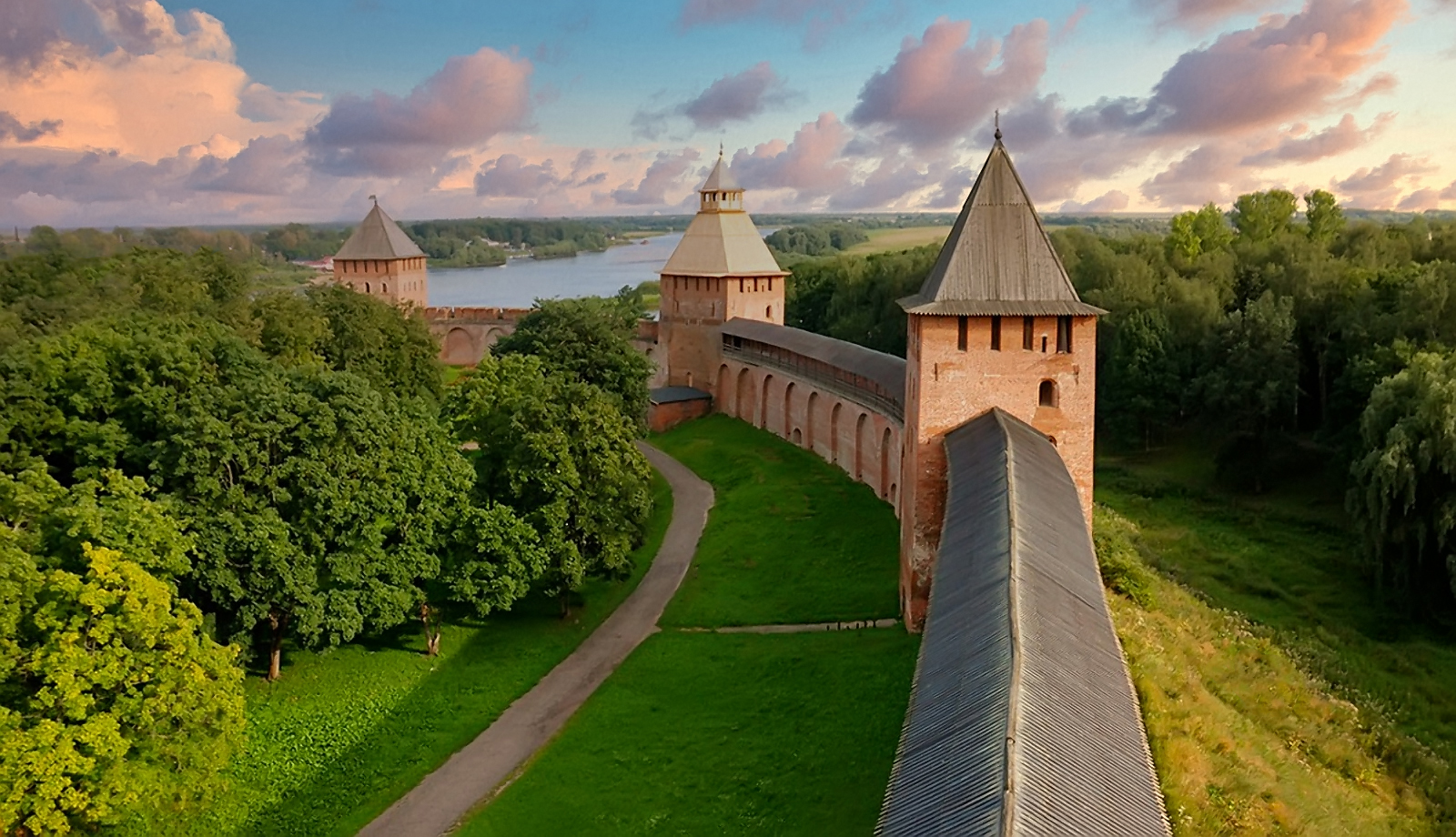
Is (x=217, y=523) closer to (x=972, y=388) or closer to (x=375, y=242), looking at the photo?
(x=972, y=388)

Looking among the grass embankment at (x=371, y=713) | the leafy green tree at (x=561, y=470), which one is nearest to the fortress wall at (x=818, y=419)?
the leafy green tree at (x=561, y=470)

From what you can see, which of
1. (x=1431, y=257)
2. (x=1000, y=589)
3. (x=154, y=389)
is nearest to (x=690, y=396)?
(x=154, y=389)

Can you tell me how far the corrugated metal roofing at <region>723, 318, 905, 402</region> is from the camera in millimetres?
25344

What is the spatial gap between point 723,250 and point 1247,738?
28626 millimetres

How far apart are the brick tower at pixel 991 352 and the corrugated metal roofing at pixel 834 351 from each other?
617 cm

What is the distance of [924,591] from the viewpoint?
1712 cm

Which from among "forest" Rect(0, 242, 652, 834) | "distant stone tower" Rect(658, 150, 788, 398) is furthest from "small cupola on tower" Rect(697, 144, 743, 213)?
"forest" Rect(0, 242, 652, 834)

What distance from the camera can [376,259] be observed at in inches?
1988

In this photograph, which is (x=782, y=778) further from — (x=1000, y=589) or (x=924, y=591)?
(x=1000, y=589)

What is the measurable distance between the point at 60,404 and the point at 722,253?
79.1ft

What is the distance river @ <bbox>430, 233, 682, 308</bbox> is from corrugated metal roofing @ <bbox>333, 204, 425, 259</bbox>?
664 inches

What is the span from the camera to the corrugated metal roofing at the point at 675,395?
39.2 meters

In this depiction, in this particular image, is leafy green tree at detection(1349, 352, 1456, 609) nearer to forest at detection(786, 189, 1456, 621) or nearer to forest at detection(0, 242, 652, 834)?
forest at detection(786, 189, 1456, 621)

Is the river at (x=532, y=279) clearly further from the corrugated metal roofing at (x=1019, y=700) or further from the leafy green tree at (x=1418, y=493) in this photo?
the corrugated metal roofing at (x=1019, y=700)
